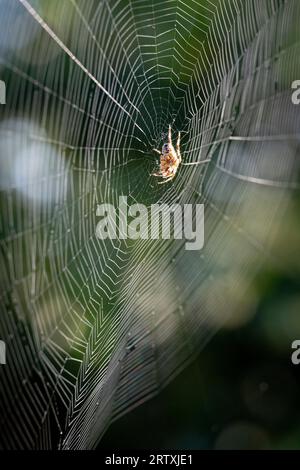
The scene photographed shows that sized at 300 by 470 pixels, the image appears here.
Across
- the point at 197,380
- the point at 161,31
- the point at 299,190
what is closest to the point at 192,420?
the point at 197,380

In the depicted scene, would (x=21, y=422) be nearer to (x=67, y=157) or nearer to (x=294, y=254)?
(x=67, y=157)

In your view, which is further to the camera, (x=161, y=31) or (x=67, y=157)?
(x=161, y=31)

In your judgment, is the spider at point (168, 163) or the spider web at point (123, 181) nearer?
the spider web at point (123, 181)

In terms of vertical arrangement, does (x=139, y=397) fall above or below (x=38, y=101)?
below

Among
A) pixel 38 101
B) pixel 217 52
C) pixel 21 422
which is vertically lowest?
pixel 21 422

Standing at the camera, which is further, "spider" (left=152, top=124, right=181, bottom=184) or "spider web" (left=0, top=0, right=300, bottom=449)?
"spider" (left=152, top=124, right=181, bottom=184)
